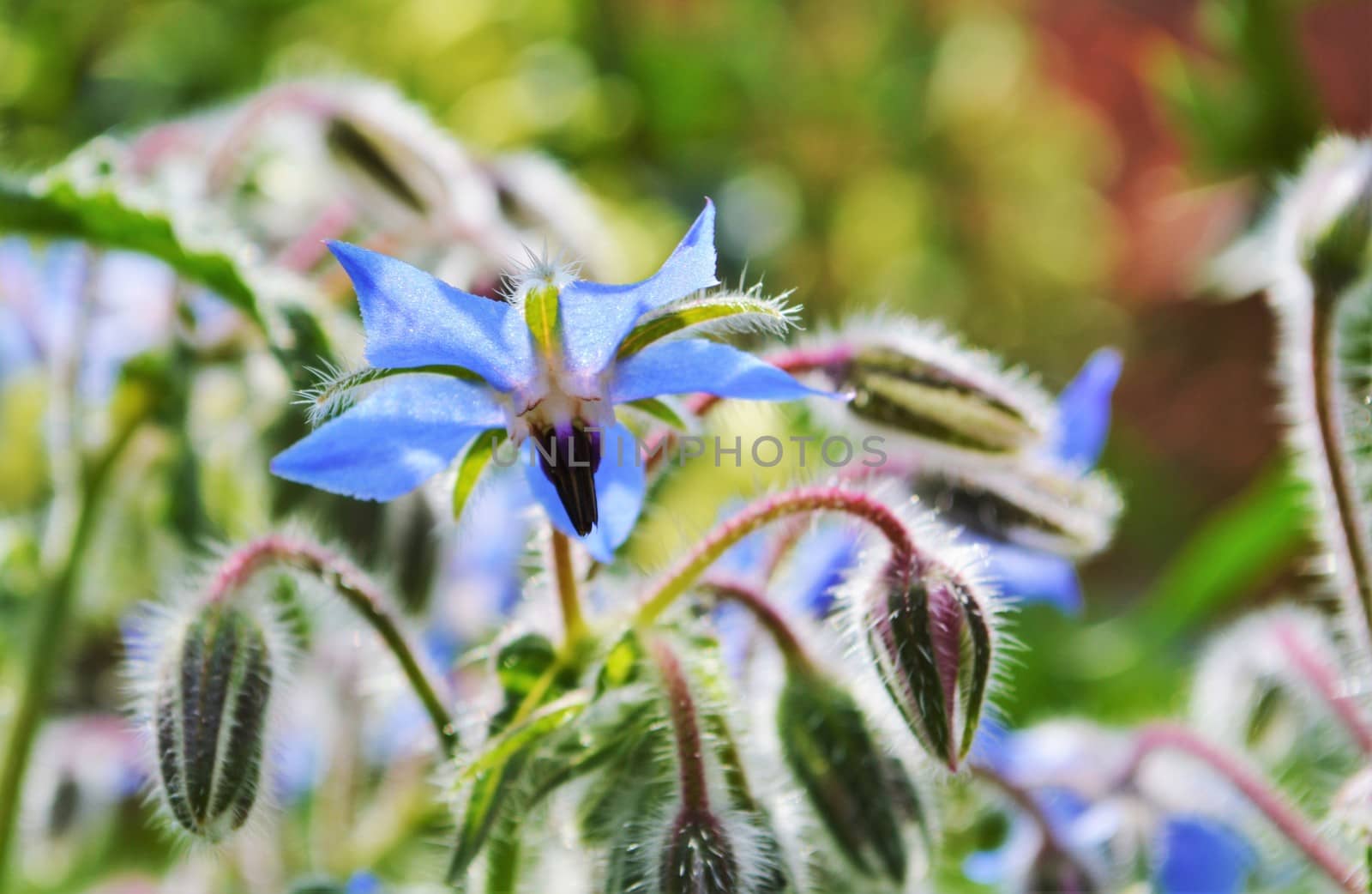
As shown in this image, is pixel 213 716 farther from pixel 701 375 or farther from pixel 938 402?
pixel 938 402

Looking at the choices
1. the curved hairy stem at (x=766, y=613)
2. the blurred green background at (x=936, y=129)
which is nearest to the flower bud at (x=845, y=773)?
the curved hairy stem at (x=766, y=613)

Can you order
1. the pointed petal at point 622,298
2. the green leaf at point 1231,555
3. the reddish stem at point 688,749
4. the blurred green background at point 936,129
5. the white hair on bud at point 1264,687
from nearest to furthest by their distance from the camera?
the pointed petal at point 622,298
the reddish stem at point 688,749
the white hair on bud at point 1264,687
the green leaf at point 1231,555
the blurred green background at point 936,129

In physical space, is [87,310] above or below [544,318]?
above

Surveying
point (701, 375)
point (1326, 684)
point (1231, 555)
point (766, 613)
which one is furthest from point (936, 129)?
point (701, 375)

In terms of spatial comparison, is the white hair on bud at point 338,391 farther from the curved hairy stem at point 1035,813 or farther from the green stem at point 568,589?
the curved hairy stem at point 1035,813

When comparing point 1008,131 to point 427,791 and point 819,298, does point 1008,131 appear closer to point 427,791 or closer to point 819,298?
point 819,298

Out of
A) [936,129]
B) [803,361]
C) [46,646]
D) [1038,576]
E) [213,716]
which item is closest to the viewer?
[213,716]

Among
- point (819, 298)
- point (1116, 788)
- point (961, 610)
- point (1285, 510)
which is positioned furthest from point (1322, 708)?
point (819, 298)
